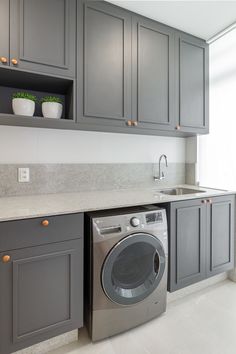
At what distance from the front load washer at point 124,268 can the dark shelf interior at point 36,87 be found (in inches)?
35.5

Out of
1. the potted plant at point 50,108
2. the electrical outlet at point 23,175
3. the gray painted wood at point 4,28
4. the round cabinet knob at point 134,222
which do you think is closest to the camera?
the gray painted wood at point 4,28

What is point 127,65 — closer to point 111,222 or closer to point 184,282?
point 111,222

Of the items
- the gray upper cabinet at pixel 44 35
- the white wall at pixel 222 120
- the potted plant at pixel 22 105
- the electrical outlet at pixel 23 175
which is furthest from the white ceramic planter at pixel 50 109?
the white wall at pixel 222 120

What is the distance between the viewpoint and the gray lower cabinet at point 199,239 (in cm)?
176

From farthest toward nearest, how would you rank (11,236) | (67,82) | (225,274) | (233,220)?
(225,274) → (233,220) → (67,82) → (11,236)

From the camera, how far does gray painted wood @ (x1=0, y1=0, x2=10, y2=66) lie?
1354 millimetres

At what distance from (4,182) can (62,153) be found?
54cm

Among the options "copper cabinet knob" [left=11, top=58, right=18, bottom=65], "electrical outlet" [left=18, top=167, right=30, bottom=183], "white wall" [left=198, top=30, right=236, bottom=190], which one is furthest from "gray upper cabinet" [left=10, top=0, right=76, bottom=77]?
"white wall" [left=198, top=30, right=236, bottom=190]

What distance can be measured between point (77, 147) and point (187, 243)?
1.32m

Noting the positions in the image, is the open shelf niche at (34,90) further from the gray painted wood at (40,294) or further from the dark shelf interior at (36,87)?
the gray painted wood at (40,294)

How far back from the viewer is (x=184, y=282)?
1.81 meters

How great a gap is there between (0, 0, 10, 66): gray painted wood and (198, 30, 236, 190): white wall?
2.03 m

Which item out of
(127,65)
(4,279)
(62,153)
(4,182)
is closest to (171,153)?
(127,65)

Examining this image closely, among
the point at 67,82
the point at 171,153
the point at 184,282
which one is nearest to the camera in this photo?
the point at 67,82
